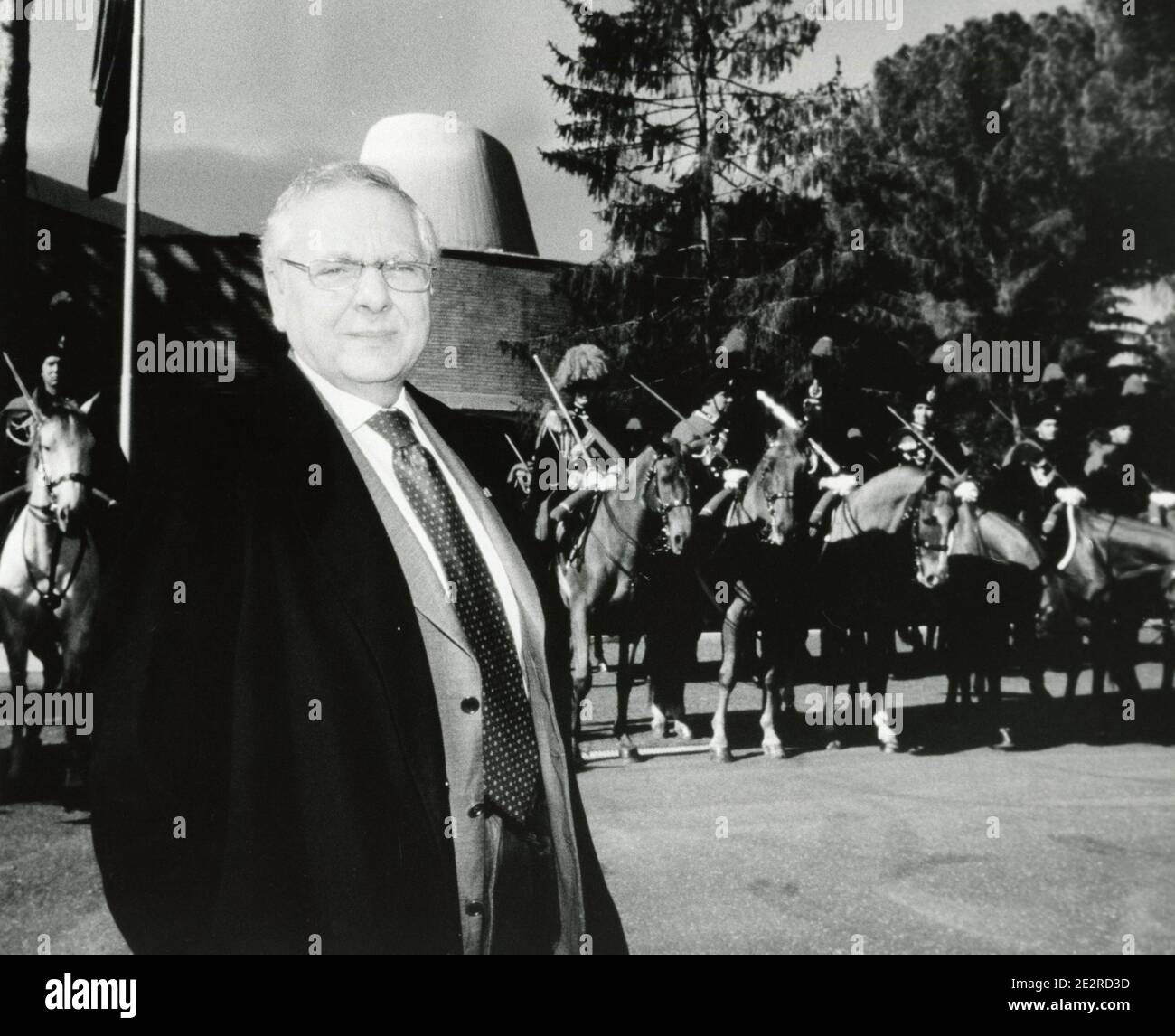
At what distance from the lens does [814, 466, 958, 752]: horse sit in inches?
259

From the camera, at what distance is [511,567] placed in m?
1.81

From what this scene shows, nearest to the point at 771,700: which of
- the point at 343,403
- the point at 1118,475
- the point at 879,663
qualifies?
the point at 879,663

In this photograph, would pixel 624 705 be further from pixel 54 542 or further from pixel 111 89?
pixel 111 89

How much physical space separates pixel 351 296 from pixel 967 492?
557cm

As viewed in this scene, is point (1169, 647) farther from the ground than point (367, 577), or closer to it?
closer to it

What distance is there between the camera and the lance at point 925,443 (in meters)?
6.23

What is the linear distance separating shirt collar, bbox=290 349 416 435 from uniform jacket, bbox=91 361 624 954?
0.08m

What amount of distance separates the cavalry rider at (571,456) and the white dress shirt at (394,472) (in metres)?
1.90

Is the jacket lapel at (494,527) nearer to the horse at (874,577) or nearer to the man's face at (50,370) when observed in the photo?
the man's face at (50,370)

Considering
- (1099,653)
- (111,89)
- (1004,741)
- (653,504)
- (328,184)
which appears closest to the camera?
(328,184)

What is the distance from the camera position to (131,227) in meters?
3.76

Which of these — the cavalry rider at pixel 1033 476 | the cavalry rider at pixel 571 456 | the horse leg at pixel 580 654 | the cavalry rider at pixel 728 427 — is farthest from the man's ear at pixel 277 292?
the cavalry rider at pixel 1033 476

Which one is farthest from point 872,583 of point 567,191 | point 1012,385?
point 567,191
